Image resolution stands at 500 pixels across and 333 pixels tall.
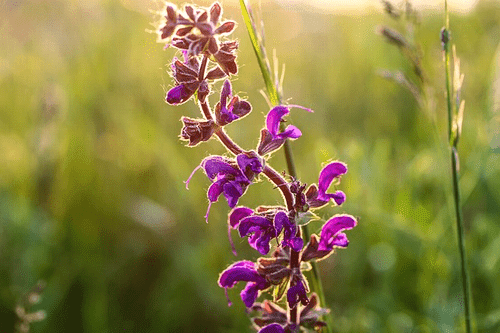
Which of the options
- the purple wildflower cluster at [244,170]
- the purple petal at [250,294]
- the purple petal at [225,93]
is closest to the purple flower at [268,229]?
the purple wildflower cluster at [244,170]

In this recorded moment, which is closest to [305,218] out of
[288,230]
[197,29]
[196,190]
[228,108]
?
[288,230]

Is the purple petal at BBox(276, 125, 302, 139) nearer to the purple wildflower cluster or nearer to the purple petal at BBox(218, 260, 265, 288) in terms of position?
the purple wildflower cluster

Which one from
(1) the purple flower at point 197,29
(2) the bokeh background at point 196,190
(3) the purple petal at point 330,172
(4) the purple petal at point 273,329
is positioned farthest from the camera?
(2) the bokeh background at point 196,190

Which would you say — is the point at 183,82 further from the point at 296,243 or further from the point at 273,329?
the point at 273,329

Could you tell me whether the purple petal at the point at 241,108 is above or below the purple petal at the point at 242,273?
above

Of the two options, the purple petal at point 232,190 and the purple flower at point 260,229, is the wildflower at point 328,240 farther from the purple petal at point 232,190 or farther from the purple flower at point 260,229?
the purple petal at point 232,190

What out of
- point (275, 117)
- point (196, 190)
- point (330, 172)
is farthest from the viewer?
point (196, 190)
